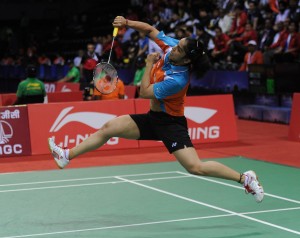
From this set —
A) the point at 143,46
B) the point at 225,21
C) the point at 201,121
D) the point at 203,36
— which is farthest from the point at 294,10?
the point at 201,121

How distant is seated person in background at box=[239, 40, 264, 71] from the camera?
17.6 m

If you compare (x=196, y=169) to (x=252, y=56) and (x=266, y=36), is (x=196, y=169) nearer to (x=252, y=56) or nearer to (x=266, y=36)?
(x=252, y=56)

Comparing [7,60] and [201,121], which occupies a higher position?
[7,60]

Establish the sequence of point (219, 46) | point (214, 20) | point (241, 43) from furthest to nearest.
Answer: point (214, 20) → point (219, 46) → point (241, 43)

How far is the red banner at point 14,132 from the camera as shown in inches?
448

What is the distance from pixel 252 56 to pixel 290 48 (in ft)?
3.26

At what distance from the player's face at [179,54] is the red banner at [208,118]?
A: 5789 mm

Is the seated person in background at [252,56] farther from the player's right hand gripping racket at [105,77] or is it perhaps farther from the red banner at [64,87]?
the player's right hand gripping racket at [105,77]

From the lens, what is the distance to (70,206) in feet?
25.6

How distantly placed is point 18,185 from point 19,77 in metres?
20.5

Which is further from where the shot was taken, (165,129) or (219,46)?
(219,46)

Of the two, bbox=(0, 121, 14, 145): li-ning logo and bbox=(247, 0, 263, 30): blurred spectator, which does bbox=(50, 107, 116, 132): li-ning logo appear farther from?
bbox=(247, 0, 263, 30): blurred spectator

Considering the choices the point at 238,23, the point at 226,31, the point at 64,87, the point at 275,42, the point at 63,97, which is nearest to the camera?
the point at 63,97

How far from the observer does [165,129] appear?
7.00m
